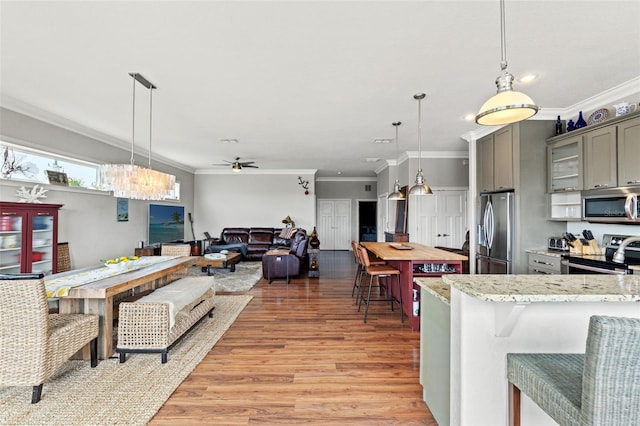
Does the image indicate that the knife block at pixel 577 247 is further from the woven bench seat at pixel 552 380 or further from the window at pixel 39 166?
the window at pixel 39 166

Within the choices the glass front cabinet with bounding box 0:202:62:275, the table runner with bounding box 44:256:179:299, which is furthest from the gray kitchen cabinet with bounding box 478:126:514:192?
the glass front cabinet with bounding box 0:202:62:275

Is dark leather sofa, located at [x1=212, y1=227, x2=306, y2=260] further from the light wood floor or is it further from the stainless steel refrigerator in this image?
the stainless steel refrigerator

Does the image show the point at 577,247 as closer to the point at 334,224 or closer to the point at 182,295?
the point at 182,295

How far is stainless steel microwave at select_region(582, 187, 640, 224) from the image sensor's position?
3031 millimetres

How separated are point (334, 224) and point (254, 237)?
3.59 metres

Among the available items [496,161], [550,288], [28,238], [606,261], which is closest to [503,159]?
[496,161]

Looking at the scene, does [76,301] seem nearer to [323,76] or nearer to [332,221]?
[323,76]

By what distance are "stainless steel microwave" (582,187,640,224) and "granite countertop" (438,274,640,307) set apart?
6.65ft

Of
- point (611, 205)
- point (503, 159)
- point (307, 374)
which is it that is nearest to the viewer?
point (307, 374)

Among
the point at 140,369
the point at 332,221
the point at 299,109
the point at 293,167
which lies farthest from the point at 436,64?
the point at 332,221

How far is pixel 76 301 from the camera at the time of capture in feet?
9.00

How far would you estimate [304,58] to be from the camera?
2.72 m

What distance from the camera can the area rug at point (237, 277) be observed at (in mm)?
5469

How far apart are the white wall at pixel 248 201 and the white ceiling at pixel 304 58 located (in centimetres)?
473
